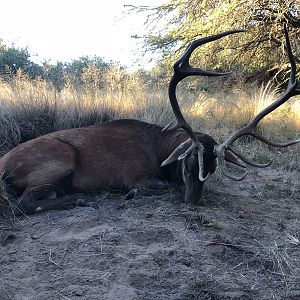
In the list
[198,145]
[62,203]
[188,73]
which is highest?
[188,73]

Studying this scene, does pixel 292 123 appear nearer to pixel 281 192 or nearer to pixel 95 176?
pixel 281 192

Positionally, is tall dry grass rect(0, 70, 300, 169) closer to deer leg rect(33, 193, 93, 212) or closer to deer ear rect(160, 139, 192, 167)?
deer leg rect(33, 193, 93, 212)

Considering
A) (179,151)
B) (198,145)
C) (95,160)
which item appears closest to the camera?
(198,145)

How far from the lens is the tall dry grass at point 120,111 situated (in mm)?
7020

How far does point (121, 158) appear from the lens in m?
5.49

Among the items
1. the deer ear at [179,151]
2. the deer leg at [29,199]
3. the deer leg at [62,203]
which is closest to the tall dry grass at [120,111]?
the deer leg at [29,199]

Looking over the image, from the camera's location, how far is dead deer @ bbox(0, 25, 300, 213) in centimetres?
473

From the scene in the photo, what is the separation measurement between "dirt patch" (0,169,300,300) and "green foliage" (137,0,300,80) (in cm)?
708

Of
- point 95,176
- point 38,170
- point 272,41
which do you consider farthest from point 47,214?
point 272,41

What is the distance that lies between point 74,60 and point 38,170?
1587 cm

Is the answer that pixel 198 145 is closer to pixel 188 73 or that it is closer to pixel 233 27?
pixel 188 73

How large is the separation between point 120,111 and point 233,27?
4.66 m

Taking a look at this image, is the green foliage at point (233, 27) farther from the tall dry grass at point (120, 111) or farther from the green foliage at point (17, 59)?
the green foliage at point (17, 59)

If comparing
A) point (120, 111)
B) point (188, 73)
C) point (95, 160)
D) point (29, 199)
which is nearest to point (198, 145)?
point (188, 73)
